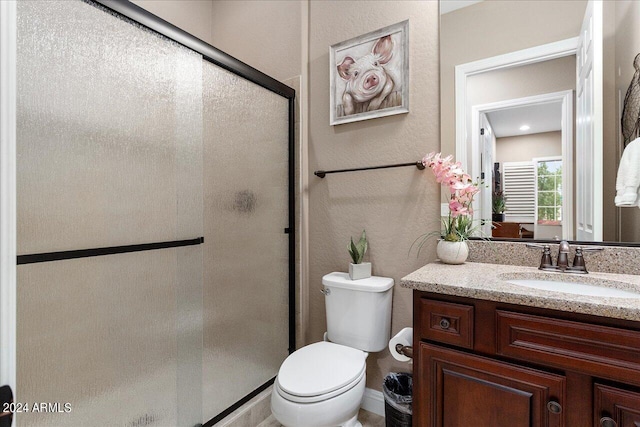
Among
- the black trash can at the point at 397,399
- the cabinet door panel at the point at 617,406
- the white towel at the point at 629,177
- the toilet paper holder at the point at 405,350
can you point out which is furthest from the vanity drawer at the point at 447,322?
the white towel at the point at 629,177

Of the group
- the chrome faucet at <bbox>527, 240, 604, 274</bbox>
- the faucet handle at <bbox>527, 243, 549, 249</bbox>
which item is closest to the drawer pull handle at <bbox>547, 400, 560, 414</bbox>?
the chrome faucet at <bbox>527, 240, 604, 274</bbox>

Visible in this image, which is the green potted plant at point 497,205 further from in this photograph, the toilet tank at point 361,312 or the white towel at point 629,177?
the toilet tank at point 361,312

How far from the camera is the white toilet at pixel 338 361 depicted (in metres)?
1.24

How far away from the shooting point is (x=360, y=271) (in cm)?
170

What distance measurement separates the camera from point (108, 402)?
1.21 meters

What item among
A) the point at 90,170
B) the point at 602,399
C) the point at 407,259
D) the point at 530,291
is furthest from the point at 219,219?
the point at 602,399

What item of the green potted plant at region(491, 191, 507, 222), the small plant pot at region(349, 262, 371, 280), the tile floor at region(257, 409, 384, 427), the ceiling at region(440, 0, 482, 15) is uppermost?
the ceiling at region(440, 0, 482, 15)

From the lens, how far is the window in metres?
1.41

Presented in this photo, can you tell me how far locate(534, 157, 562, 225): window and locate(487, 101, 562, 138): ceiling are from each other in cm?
15

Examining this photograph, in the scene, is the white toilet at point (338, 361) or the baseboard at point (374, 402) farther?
the baseboard at point (374, 402)

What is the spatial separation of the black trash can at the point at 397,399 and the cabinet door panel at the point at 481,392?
13.6 inches

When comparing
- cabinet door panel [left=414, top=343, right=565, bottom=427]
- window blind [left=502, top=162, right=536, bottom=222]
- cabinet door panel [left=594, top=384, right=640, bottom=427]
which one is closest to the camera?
cabinet door panel [left=594, top=384, right=640, bottom=427]

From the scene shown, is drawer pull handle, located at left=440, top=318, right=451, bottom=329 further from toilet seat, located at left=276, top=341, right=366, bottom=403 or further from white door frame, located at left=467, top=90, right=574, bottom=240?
white door frame, located at left=467, top=90, right=574, bottom=240

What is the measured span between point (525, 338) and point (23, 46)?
5.80 ft
